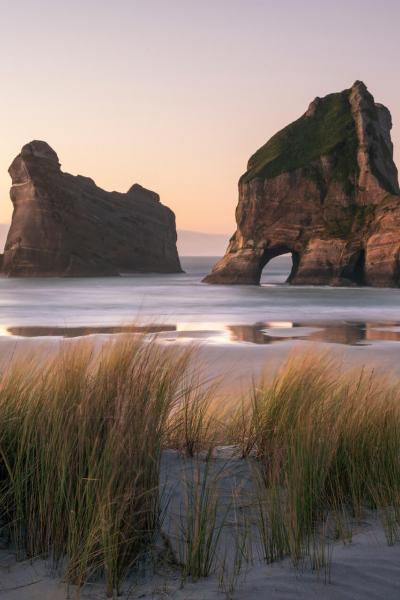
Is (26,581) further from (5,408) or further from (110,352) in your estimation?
(110,352)

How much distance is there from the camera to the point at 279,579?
292 centimetres

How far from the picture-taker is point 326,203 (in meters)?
59.0

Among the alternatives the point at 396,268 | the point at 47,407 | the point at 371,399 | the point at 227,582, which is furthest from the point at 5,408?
the point at 396,268

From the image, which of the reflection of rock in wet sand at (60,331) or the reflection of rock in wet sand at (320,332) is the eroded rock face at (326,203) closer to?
the reflection of rock in wet sand at (320,332)

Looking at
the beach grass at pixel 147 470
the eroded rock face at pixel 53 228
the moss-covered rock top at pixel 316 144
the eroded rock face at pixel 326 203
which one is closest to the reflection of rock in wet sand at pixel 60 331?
the beach grass at pixel 147 470

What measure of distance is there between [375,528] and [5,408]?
2.22m

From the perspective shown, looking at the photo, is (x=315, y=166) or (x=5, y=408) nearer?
(x=5, y=408)

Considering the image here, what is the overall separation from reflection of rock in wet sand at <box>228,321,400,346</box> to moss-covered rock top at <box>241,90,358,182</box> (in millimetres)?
39973

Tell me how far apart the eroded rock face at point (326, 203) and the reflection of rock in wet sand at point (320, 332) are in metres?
30.5

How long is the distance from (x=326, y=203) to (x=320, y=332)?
41.9 m

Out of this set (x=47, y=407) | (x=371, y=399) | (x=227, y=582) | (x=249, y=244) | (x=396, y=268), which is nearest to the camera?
(x=227, y=582)

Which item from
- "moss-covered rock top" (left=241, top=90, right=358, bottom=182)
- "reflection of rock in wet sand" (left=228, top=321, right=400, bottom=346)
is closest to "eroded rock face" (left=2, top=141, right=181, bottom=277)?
"moss-covered rock top" (left=241, top=90, right=358, bottom=182)

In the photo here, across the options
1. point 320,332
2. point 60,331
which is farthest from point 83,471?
point 320,332

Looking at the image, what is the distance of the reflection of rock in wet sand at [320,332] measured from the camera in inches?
653
